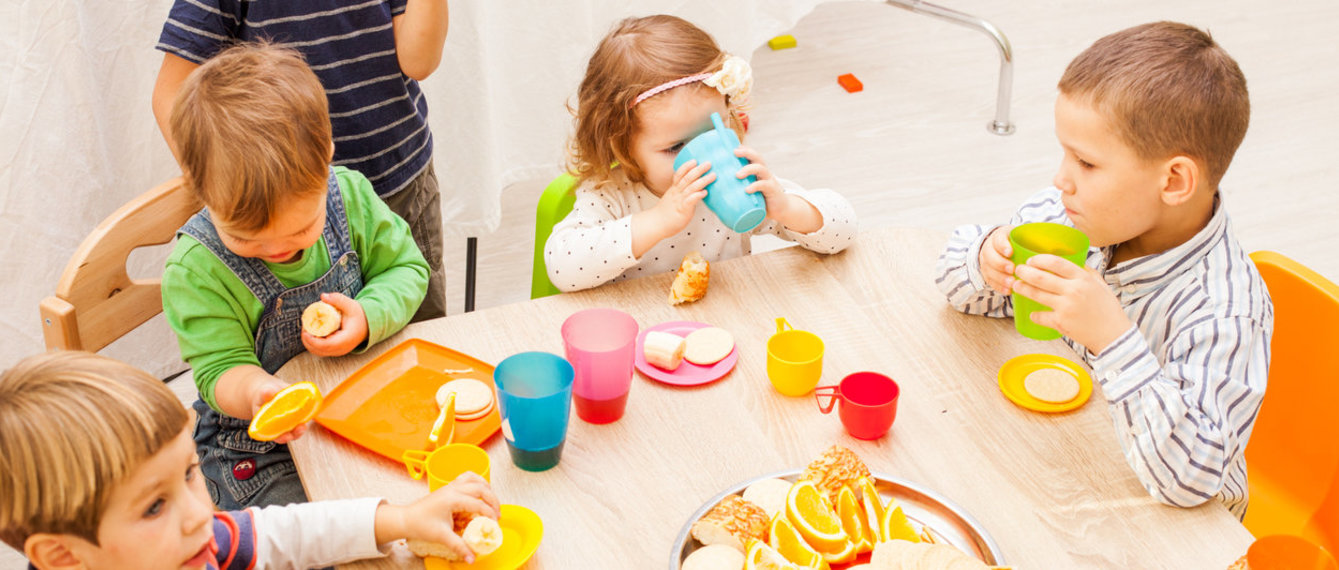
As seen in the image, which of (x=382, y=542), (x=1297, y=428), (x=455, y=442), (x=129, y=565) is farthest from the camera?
(x=1297, y=428)

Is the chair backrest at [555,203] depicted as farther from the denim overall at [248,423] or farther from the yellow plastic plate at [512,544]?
the yellow plastic plate at [512,544]

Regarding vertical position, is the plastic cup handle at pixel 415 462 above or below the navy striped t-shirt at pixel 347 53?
below

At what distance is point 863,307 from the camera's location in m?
1.48

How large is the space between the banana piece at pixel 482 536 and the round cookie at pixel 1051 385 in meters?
0.66

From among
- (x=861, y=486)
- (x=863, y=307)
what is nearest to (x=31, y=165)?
(x=863, y=307)

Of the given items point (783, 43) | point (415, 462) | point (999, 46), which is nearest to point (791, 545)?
point (415, 462)

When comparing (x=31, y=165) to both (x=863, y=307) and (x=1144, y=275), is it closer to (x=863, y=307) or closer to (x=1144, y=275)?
(x=863, y=307)

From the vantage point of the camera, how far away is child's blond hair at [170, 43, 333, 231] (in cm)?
127

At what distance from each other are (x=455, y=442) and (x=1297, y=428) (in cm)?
112

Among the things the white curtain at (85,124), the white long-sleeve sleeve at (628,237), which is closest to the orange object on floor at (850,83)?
the white curtain at (85,124)

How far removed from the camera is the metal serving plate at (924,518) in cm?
108

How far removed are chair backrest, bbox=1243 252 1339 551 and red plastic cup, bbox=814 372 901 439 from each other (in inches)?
23.5

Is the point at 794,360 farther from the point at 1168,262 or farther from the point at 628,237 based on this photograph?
the point at 1168,262

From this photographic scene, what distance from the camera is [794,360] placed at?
52.7 inches
